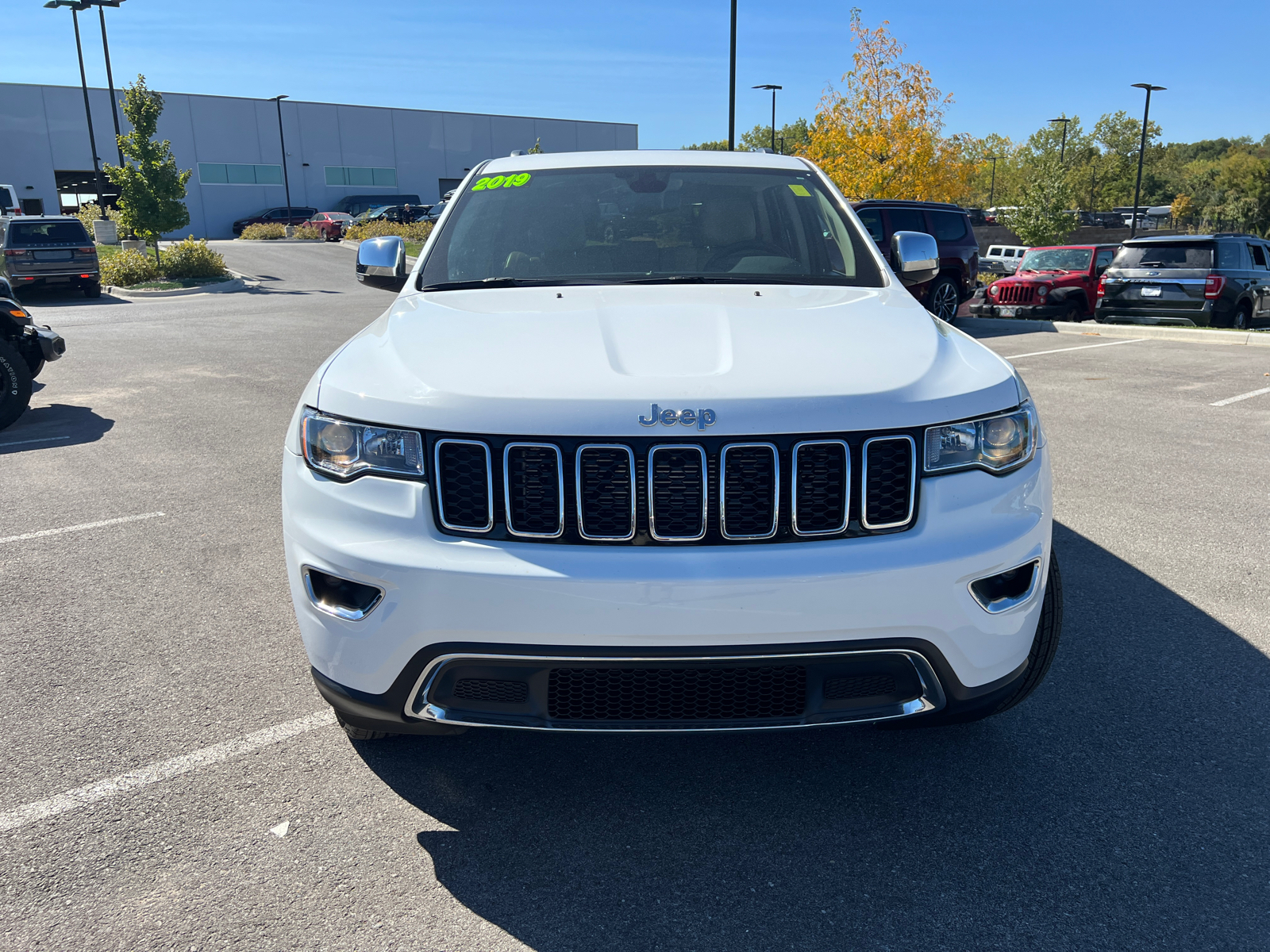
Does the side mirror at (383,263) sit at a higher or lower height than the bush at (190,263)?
higher

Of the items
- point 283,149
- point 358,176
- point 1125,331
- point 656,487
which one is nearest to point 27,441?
point 656,487

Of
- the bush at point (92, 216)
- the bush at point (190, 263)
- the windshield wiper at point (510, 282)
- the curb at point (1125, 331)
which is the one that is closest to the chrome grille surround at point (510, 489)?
the windshield wiper at point (510, 282)

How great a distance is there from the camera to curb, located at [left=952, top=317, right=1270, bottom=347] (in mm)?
14133

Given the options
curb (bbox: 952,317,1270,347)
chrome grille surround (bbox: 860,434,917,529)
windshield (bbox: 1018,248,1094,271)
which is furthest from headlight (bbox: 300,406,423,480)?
windshield (bbox: 1018,248,1094,271)

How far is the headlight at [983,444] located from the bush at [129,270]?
87.4 ft

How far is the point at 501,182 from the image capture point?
404cm

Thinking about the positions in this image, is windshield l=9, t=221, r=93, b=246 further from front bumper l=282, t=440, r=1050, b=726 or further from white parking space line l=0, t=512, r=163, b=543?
front bumper l=282, t=440, r=1050, b=726

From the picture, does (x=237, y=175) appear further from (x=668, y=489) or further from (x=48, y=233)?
(x=668, y=489)

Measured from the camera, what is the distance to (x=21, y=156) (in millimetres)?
52156

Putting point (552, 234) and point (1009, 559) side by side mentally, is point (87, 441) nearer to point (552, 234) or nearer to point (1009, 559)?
point (552, 234)

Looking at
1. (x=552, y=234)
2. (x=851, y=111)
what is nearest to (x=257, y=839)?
(x=552, y=234)

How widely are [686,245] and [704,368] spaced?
147 centimetres

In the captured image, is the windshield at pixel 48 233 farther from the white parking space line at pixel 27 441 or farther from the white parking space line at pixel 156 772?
the white parking space line at pixel 156 772

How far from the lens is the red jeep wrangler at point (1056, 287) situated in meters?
17.4
